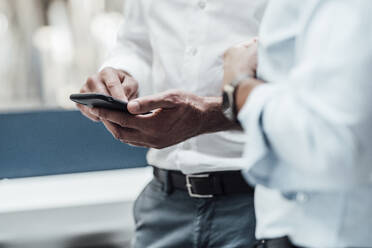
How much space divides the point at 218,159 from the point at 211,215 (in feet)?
Answer: 0.48

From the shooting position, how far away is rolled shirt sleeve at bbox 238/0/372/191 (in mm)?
648

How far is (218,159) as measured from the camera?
1222mm

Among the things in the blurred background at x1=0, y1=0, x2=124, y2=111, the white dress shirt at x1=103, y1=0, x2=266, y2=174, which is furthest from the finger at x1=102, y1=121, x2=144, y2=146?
the blurred background at x1=0, y1=0, x2=124, y2=111

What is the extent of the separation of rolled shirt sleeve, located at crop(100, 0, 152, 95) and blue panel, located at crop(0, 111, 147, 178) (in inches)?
17.8

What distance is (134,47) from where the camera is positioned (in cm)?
153

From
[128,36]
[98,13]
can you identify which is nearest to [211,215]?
[128,36]

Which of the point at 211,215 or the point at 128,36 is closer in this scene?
the point at 211,215

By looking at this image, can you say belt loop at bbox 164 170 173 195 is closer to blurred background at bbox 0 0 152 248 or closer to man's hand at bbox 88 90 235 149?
man's hand at bbox 88 90 235 149

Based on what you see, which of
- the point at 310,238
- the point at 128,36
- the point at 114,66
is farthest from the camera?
the point at 128,36

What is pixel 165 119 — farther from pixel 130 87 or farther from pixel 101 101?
pixel 130 87

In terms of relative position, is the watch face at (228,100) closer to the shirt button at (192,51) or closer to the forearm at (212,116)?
the forearm at (212,116)

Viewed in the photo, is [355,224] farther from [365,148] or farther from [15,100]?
[15,100]

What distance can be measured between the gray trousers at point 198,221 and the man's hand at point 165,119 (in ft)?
0.81

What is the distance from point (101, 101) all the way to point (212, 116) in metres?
0.25
